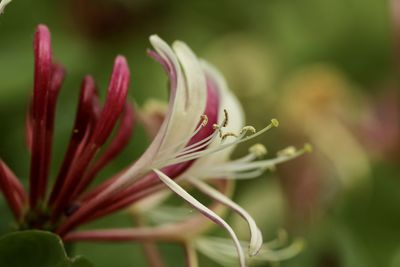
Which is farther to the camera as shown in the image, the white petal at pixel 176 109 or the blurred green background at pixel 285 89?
the blurred green background at pixel 285 89

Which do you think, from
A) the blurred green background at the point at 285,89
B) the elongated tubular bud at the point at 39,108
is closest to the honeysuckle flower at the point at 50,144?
the elongated tubular bud at the point at 39,108

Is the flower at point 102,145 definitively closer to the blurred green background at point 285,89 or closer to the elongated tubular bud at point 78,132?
the elongated tubular bud at point 78,132

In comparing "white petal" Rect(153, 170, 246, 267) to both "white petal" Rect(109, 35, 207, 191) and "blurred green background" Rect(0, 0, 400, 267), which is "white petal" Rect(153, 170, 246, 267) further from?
"blurred green background" Rect(0, 0, 400, 267)

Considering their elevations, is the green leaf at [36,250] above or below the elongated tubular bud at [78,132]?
below

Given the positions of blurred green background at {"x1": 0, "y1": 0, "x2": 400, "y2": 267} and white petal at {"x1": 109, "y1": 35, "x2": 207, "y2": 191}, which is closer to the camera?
white petal at {"x1": 109, "y1": 35, "x2": 207, "y2": 191}

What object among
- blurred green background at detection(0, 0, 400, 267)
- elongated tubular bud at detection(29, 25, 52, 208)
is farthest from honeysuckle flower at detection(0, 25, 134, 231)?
blurred green background at detection(0, 0, 400, 267)
